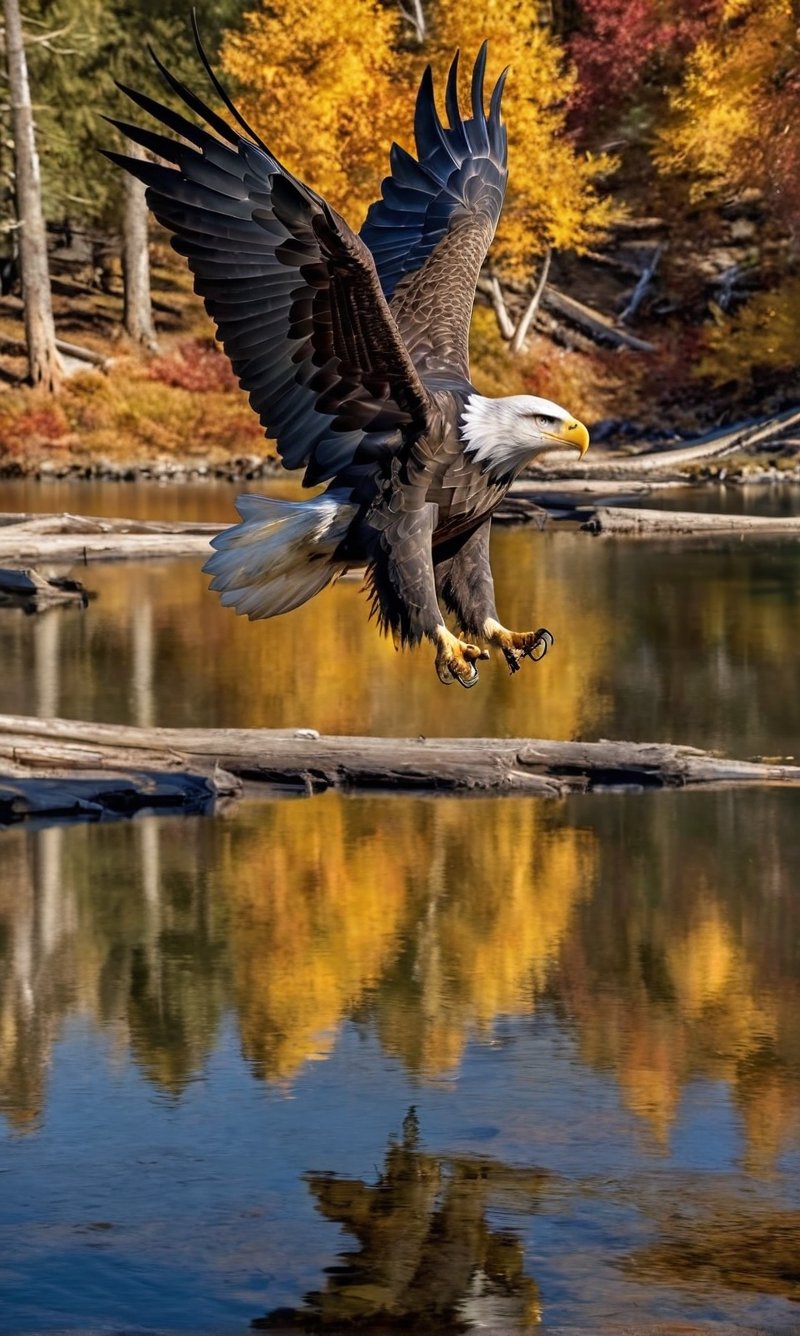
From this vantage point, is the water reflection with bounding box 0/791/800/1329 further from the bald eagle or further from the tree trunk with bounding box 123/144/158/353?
the tree trunk with bounding box 123/144/158/353

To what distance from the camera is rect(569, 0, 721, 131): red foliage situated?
1956 inches

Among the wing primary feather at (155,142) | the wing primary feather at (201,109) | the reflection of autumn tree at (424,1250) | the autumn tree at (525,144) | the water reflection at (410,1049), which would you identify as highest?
the autumn tree at (525,144)

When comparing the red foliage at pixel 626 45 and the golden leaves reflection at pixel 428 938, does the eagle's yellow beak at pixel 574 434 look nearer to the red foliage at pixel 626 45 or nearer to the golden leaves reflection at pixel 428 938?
the golden leaves reflection at pixel 428 938

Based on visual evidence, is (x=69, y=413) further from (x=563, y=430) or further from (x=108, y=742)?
(x=563, y=430)

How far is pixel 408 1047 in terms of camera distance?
10781 millimetres

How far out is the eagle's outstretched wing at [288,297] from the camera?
852 centimetres

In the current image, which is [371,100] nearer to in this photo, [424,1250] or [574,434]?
[574,434]

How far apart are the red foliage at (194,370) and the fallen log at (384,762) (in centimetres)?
3054

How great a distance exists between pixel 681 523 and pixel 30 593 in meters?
9.95

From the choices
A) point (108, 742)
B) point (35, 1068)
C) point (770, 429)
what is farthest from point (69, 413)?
point (35, 1068)

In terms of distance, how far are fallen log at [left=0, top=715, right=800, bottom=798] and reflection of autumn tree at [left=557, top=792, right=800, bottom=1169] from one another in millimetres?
281

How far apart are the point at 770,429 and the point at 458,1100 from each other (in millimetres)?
34462

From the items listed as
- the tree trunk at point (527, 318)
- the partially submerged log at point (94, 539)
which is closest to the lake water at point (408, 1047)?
the partially submerged log at point (94, 539)

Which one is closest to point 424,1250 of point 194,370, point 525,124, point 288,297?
point 288,297
